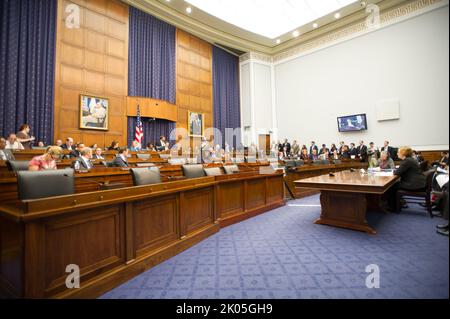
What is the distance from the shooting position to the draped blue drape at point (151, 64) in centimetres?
820

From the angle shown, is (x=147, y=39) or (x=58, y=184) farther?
(x=147, y=39)

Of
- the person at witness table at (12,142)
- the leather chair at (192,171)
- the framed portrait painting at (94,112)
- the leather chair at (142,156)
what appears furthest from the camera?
the framed portrait painting at (94,112)

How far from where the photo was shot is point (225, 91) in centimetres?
1156

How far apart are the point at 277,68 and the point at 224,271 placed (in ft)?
39.1

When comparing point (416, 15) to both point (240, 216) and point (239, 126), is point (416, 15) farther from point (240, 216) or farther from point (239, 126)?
point (240, 216)

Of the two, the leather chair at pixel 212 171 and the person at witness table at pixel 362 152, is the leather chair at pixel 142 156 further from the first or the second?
the person at witness table at pixel 362 152

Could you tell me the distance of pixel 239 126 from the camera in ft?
39.5

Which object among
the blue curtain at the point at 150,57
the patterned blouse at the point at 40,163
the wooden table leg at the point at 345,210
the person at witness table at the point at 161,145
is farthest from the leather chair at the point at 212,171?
the blue curtain at the point at 150,57

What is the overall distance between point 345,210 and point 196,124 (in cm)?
808

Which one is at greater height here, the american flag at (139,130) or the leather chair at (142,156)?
the american flag at (139,130)

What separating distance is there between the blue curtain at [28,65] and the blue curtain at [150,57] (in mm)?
2348

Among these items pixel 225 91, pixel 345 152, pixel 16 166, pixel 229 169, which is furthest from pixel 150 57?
pixel 345 152

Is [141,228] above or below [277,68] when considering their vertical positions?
below
